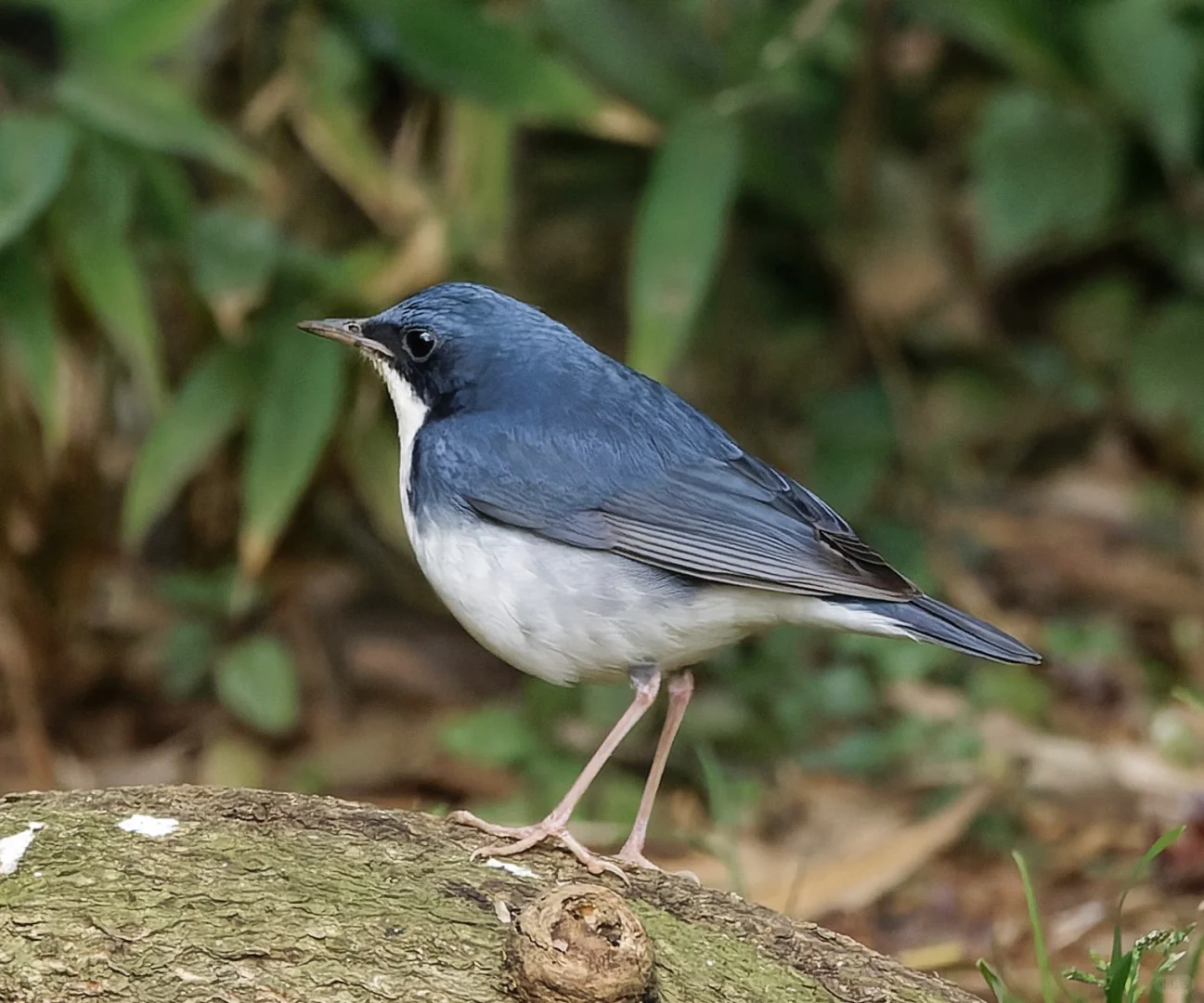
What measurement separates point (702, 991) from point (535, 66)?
162 inches

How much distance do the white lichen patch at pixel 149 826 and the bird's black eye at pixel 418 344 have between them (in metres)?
1.53

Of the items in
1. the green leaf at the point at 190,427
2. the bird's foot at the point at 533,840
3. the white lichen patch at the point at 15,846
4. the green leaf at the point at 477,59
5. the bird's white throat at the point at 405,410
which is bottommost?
the bird's foot at the point at 533,840

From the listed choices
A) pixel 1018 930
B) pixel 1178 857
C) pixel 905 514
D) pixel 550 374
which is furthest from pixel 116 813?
pixel 905 514

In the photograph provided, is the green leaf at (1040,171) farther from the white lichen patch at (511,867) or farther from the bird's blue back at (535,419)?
the white lichen patch at (511,867)

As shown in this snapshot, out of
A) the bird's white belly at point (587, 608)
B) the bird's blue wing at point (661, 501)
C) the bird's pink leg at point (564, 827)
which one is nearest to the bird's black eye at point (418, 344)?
the bird's blue wing at point (661, 501)

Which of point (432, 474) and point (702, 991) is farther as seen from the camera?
point (432, 474)

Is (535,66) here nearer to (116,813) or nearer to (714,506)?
(714,506)

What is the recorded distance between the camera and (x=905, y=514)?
799cm

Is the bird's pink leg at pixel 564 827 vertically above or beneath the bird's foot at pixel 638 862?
above

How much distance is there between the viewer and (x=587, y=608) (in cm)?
408

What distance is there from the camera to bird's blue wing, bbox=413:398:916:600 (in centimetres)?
407

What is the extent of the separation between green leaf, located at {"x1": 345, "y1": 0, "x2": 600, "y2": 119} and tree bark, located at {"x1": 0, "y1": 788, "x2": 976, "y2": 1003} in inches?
136

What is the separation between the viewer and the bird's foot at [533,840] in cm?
363

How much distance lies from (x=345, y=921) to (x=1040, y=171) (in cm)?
551
